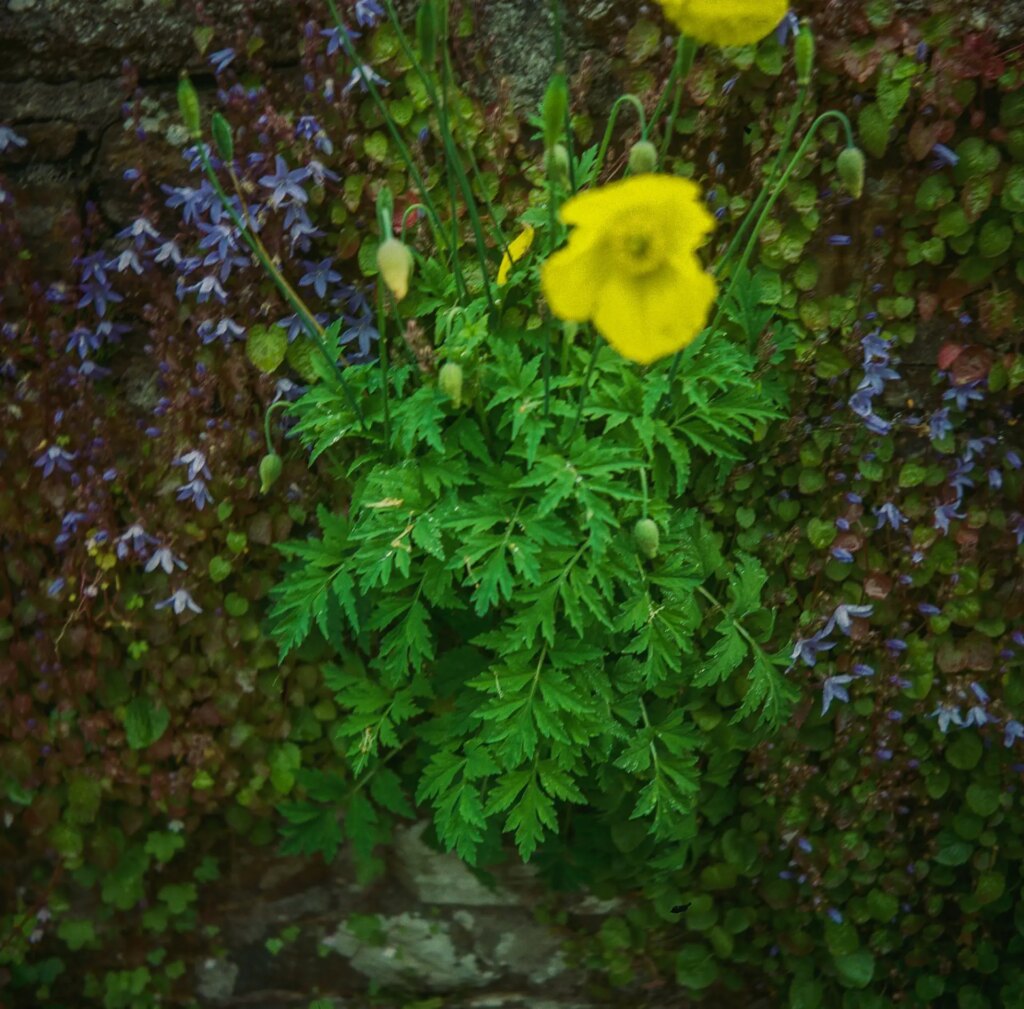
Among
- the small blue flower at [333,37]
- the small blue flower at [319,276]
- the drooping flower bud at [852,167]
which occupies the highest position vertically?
the small blue flower at [333,37]

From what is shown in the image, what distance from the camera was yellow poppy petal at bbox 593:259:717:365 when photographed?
1447mm

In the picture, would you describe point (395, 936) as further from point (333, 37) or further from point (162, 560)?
point (333, 37)

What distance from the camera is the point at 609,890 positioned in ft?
7.97

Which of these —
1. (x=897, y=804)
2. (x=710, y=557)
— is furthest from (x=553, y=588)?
(x=897, y=804)

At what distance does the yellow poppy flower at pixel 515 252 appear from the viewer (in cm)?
185

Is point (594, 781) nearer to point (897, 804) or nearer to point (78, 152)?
point (897, 804)

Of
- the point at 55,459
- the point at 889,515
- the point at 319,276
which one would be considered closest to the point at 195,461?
the point at 55,459

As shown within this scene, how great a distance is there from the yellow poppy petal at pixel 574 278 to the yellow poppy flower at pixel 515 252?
1.32ft

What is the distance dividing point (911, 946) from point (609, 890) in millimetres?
741

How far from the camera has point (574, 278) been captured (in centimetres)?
145

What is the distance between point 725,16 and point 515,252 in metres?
0.58

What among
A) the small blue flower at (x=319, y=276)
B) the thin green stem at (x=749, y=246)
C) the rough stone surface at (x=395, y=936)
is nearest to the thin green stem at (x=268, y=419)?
the small blue flower at (x=319, y=276)

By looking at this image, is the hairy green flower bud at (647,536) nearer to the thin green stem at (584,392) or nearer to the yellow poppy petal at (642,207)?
the thin green stem at (584,392)

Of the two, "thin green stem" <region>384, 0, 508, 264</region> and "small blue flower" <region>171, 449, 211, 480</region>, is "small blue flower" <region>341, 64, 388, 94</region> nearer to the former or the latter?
"thin green stem" <region>384, 0, 508, 264</region>
